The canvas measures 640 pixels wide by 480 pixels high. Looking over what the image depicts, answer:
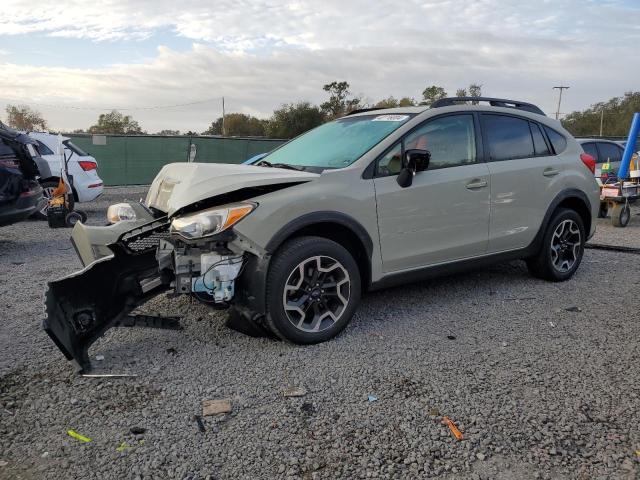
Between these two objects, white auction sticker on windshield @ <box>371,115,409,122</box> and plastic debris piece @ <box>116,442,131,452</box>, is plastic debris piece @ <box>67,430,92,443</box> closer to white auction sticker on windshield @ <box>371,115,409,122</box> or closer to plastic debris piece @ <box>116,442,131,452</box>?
plastic debris piece @ <box>116,442,131,452</box>

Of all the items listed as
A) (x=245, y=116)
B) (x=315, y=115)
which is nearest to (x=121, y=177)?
(x=315, y=115)

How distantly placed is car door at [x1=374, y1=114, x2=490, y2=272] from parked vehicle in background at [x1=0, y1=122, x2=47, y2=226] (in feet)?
17.4

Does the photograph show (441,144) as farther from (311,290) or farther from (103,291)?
(103,291)

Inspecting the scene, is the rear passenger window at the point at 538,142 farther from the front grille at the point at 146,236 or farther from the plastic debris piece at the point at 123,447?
the plastic debris piece at the point at 123,447

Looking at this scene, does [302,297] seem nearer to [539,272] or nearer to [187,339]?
[187,339]

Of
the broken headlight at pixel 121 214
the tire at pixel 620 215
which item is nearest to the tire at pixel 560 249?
the broken headlight at pixel 121 214

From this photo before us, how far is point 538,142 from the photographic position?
216 inches

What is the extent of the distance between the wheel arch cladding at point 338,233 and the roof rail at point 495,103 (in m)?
1.50

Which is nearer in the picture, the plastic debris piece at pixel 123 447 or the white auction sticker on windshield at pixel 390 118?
the plastic debris piece at pixel 123 447

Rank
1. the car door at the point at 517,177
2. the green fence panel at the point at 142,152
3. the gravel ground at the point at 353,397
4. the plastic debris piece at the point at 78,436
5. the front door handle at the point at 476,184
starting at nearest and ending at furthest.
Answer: the gravel ground at the point at 353,397 → the plastic debris piece at the point at 78,436 → the front door handle at the point at 476,184 → the car door at the point at 517,177 → the green fence panel at the point at 142,152

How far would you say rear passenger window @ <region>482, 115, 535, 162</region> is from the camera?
5051 millimetres

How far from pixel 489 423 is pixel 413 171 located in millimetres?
2061

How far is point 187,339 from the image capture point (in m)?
4.06

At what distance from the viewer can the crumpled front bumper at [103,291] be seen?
3.45 m
